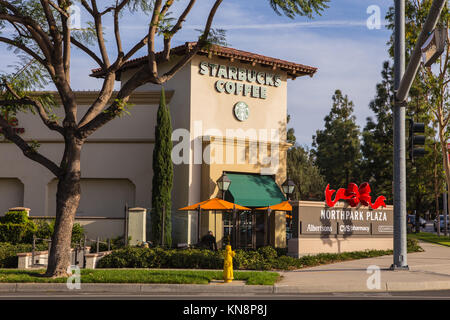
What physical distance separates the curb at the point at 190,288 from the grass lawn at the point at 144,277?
416 millimetres

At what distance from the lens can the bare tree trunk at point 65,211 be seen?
1575 cm

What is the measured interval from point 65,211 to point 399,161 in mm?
10696

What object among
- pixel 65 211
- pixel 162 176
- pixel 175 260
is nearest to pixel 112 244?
pixel 162 176

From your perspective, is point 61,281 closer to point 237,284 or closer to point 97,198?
point 237,284

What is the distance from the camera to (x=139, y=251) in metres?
19.8

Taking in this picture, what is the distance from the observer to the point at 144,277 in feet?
49.4

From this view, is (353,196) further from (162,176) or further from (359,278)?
(162,176)

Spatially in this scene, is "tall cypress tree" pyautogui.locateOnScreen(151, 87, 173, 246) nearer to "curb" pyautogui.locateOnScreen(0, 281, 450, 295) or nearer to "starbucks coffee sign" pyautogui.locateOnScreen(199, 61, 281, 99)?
"starbucks coffee sign" pyautogui.locateOnScreen(199, 61, 281, 99)

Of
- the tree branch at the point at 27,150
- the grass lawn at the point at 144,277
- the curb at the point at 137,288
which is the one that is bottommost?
the curb at the point at 137,288

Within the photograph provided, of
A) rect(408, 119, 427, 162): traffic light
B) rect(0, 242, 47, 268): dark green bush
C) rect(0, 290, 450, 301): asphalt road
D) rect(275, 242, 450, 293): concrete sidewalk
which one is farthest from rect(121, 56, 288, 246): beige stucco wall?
rect(0, 290, 450, 301): asphalt road

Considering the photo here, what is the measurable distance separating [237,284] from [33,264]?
8523 mm

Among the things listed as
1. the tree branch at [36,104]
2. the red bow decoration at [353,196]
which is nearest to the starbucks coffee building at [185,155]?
the red bow decoration at [353,196]

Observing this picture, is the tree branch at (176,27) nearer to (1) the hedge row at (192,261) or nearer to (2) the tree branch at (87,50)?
(2) the tree branch at (87,50)

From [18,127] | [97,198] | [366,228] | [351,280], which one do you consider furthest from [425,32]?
[18,127]
